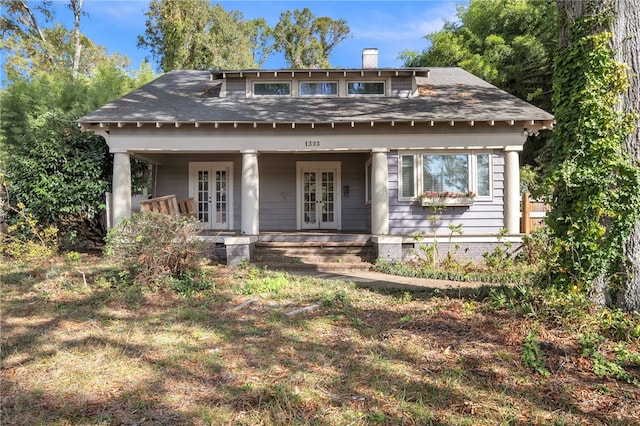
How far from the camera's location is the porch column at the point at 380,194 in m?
8.93

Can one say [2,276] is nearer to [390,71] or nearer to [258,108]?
[258,108]

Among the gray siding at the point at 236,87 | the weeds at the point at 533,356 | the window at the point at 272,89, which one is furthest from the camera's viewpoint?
the window at the point at 272,89

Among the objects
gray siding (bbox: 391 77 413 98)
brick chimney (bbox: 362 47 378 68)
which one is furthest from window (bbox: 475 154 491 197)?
brick chimney (bbox: 362 47 378 68)

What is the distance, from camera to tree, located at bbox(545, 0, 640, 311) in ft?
12.9

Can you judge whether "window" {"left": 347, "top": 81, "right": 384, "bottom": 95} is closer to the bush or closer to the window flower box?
the window flower box

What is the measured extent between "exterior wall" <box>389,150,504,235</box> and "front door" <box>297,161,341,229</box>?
2.57 m

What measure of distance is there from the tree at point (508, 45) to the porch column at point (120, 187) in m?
16.2

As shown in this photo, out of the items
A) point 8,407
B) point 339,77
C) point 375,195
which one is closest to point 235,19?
point 339,77

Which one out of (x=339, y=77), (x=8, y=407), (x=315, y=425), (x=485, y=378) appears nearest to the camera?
(x=315, y=425)

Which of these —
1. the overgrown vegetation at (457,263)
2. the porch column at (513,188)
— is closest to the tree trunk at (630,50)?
the overgrown vegetation at (457,263)

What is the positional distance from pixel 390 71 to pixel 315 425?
9.63 meters

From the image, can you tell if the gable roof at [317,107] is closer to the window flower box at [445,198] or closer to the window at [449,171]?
the window at [449,171]

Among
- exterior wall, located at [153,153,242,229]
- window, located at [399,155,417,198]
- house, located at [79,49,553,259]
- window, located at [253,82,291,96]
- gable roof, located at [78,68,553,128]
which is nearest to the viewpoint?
gable roof, located at [78,68,553,128]

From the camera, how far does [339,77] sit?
10.5m
